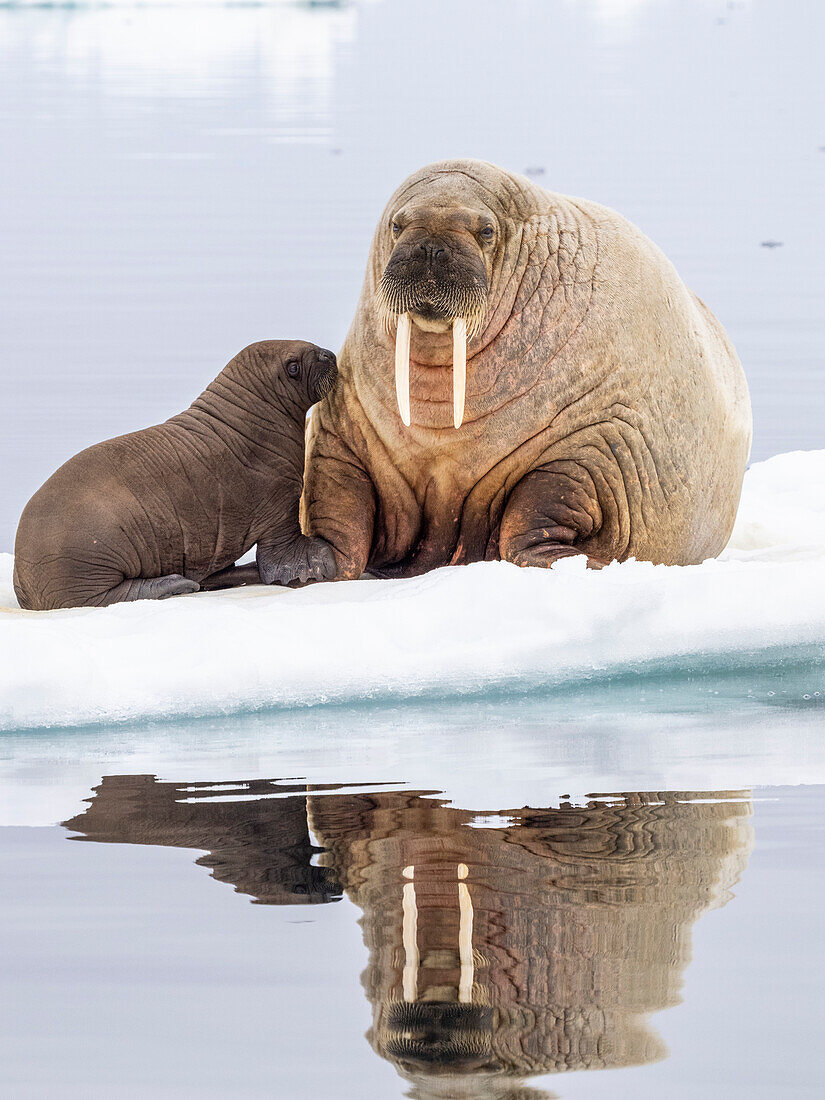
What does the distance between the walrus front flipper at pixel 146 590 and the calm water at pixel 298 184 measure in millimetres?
2404

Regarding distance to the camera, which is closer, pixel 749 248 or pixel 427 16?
pixel 749 248

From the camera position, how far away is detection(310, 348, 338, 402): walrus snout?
301 inches

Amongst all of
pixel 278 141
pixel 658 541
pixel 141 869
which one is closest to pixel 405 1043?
pixel 141 869

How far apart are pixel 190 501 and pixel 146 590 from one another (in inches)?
15.1

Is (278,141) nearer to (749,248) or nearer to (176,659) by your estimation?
(749,248)

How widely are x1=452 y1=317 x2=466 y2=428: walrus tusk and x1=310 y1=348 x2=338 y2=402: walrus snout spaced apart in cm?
77

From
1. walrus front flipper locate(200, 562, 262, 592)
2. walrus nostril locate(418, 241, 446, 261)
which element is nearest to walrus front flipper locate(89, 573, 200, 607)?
walrus front flipper locate(200, 562, 262, 592)

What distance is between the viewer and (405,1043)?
10.7 feet

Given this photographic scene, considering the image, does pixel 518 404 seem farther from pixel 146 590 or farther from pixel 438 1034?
pixel 438 1034

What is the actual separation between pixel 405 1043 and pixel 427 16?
279 ft

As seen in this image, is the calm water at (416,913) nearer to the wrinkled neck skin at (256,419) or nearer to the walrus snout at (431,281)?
the walrus snout at (431,281)

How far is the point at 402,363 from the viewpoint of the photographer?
7008 mm

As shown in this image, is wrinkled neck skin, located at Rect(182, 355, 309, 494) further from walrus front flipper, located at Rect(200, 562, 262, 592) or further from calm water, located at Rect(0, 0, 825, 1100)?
calm water, located at Rect(0, 0, 825, 1100)

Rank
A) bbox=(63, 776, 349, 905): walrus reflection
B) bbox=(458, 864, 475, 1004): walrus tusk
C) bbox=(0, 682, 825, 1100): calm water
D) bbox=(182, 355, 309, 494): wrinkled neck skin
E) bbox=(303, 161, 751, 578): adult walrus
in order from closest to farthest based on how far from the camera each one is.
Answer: bbox=(0, 682, 825, 1100): calm water
bbox=(458, 864, 475, 1004): walrus tusk
bbox=(63, 776, 349, 905): walrus reflection
bbox=(303, 161, 751, 578): adult walrus
bbox=(182, 355, 309, 494): wrinkled neck skin
